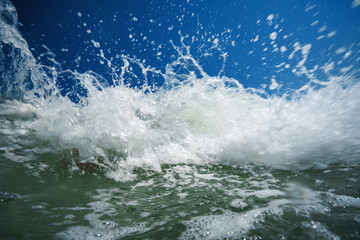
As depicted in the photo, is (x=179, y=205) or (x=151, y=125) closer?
(x=179, y=205)

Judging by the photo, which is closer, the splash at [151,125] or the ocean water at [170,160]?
the ocean water at [170,160]

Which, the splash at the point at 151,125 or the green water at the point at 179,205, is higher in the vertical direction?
the splash at the point at 151,125

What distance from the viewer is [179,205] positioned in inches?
55.5

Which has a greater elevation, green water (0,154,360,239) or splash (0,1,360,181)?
splash (0,1,360,181)

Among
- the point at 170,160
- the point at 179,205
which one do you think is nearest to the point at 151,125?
the point at 170,160

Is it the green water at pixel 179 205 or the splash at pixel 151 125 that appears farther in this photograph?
the splash at pixel 151 125

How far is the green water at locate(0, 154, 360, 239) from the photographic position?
1002mm

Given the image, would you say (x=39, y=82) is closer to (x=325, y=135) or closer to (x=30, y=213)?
(x=30, y=213)

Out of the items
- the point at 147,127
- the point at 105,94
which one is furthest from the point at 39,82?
the point at 147,127

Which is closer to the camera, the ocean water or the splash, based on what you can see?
the ocean water

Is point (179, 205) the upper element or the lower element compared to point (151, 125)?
lower

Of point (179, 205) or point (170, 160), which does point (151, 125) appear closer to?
point (170, 160)

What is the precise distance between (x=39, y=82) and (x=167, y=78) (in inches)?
114

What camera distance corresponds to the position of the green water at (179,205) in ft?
3.29
